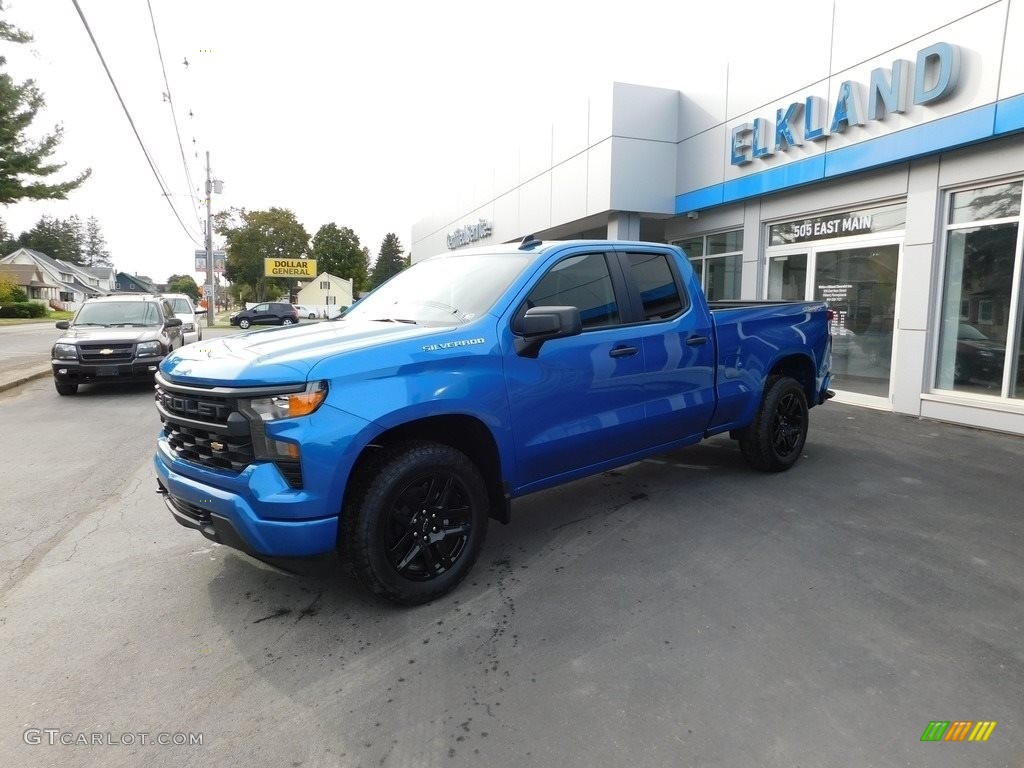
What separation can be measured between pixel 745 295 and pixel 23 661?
11447mm

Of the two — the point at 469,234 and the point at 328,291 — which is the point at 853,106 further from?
the point at 328,291

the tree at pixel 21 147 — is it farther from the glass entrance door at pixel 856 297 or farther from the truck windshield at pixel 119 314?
the glass entrance door at pixel 856 297

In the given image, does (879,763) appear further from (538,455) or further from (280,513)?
(280,513)

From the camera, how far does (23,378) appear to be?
11.7 metres

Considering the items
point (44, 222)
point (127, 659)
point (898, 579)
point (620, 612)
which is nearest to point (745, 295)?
point (898, 579)

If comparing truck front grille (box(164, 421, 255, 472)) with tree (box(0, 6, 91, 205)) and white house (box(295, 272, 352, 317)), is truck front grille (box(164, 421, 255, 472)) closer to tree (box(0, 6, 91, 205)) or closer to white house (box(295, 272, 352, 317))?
tree (box(0, 6, 91, 205))

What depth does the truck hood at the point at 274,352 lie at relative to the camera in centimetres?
297

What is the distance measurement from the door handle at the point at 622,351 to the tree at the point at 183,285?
126m

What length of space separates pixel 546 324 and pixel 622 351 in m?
0.91

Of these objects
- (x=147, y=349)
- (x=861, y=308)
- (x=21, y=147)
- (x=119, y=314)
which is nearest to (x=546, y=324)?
(x=861, y=308)

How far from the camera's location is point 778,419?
5.63 meters

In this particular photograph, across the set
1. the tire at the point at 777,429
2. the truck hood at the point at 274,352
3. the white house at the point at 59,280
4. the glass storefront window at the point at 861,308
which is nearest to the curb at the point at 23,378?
the truck hood at the point at 274,352

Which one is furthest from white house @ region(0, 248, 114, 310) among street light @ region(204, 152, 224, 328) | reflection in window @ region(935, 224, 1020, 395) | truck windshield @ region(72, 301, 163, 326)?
reflection in window @ region(935, 224, 1020, 395)

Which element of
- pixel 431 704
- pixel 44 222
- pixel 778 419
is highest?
pixel 44 222
